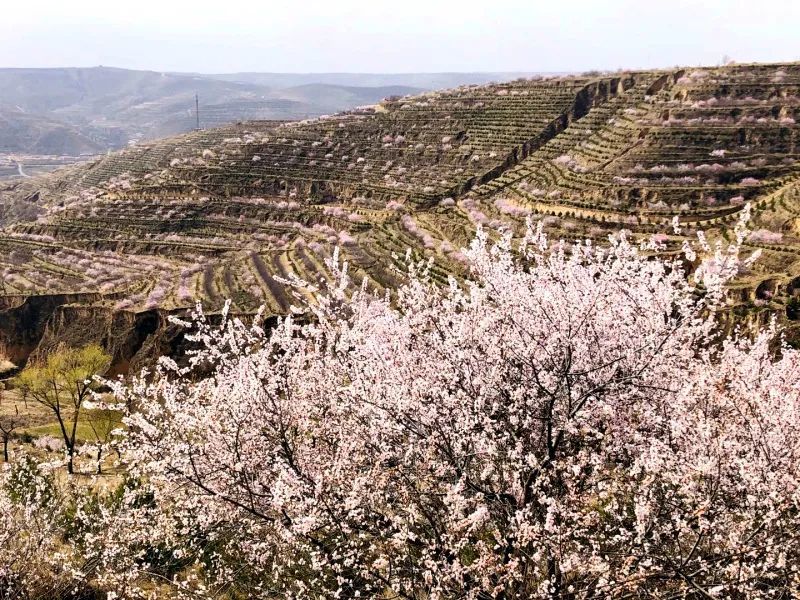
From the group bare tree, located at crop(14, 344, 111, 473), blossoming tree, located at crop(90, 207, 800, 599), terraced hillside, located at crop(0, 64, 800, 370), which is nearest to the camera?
blossoming tree, located at crop(90, 207, 800, 599)

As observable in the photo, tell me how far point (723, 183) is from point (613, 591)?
57362 millimetres

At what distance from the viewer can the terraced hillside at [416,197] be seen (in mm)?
49562

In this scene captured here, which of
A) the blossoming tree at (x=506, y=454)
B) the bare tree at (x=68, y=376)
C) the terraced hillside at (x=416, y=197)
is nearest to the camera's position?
the blossoming tree at (x=506, y=454)

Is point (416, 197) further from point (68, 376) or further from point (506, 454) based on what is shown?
point (506, 454)

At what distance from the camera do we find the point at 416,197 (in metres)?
73.6

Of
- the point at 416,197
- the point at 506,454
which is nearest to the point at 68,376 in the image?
the point at 506,454


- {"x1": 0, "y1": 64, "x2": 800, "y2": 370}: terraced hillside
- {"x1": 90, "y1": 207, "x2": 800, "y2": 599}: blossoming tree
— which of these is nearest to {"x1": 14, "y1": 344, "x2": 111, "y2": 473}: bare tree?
{"x1": 0, "y1": 64, "x2": 800, "y2": 370}: terraced hillside

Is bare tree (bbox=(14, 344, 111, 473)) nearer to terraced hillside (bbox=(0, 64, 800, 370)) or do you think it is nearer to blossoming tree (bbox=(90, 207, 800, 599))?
terraced hillside (bbox=(0, 64, 800, 370))

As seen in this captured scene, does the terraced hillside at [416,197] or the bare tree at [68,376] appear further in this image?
the terraced hillside at [416,197]

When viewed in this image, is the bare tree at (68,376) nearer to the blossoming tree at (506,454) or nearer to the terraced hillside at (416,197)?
the terraced hillside at (416,197)

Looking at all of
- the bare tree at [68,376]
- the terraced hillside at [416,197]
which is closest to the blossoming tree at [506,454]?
the bare tree at [68,376]

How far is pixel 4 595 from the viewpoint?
11047mm

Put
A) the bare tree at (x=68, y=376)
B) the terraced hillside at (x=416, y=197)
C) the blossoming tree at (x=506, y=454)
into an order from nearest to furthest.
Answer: the blossoming tree at (x=506, y=454) < the bare tree at (x=68, y=376) < the terraced hillside at (x=416, y=197)

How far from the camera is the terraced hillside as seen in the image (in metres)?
49.6
